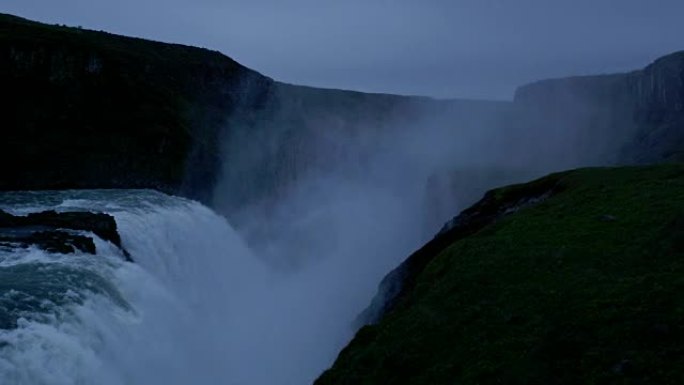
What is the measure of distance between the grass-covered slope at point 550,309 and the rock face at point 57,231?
50.6ft

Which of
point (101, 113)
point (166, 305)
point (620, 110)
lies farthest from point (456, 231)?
point (620, 110)

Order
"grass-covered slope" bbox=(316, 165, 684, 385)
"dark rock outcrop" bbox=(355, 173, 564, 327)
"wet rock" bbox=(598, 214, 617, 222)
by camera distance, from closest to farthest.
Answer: "grass-covered slope" bbox=(316, 165, 684, 385), "wet rock" bbox=(598, 214, 617, 222), "dark rock outcrop" bbox=(355, 173, 564, 327)

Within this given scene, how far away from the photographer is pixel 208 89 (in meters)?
95.1

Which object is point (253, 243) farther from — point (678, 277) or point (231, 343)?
point (678, 277)

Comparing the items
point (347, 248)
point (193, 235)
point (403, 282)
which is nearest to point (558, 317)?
point (403, 282)

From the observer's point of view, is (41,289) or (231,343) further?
(231,343)

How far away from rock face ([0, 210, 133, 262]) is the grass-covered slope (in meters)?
15.4

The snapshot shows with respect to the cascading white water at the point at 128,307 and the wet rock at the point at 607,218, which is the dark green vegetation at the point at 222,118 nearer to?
the cascading white water at the point at 128,307

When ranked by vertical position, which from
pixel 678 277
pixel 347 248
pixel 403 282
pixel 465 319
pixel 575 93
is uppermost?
pixel 575 93

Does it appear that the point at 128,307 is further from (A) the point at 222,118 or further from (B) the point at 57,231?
(A) the point at 222,118

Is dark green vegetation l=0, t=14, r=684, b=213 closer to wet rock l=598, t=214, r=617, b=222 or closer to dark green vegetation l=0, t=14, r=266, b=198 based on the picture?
dark green vegetation l=0, t=14, r=266, b=198

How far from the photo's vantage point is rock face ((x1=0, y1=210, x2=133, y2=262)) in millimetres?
30859

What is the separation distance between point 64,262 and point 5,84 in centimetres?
4783

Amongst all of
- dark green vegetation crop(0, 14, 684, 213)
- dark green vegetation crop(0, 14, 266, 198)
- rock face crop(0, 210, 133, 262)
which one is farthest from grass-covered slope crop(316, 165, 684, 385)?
dark green vegetation crop(0, 14, 266, 198)
